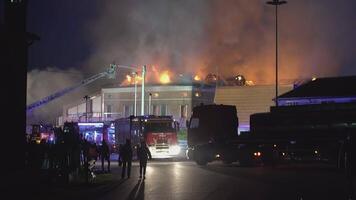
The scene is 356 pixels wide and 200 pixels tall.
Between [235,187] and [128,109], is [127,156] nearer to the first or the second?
[235,187]

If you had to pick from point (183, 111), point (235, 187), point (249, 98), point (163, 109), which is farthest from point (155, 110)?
point (235, 187)

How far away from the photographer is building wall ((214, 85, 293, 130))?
8019cm

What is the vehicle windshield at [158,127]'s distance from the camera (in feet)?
159

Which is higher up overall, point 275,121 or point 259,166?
point 275,121

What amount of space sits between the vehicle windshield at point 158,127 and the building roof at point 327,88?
79.3ft

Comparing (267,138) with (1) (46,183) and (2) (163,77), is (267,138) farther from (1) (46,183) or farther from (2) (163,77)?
(2) (163,77)

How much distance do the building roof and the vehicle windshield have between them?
24179mm

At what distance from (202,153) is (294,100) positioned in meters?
31.3

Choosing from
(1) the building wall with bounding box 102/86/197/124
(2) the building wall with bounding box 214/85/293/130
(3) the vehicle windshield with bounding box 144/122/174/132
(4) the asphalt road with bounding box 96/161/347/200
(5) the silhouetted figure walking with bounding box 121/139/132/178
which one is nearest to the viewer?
(4) the asphalt road with bounding box 96/161/347/200

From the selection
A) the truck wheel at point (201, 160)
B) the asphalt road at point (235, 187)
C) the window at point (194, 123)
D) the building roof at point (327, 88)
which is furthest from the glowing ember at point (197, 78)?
the asphalt road at point (235, 187)

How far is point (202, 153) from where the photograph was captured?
3994 centimetres

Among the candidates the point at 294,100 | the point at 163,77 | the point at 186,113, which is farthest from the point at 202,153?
the point at 163,77

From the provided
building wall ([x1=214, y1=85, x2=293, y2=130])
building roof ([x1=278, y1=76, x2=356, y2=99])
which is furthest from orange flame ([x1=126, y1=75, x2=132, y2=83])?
building roof ([x1=278, y1=76, x2=356, y2=99])

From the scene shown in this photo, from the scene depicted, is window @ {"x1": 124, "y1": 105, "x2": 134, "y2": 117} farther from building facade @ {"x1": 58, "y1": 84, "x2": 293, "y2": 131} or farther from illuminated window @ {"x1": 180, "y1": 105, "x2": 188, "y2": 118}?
illuminated window @ {"x1": 180, "y1": 105, "x2": 188, "y2": 118}
